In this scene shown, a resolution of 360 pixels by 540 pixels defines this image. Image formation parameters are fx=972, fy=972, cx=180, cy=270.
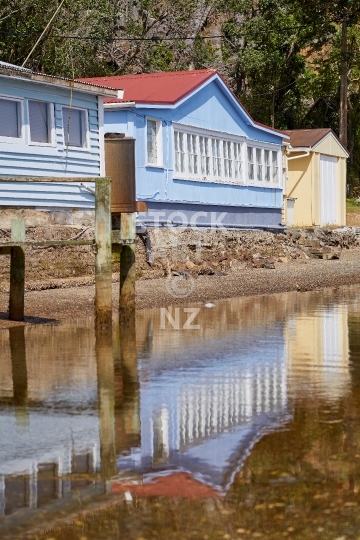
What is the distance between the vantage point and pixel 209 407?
8.93m

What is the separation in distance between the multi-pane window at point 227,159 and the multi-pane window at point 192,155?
69.6 inches

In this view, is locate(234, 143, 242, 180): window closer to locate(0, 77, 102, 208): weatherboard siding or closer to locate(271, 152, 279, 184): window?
locate(271, 152, 279, 184): window

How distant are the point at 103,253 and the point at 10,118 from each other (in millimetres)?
6499

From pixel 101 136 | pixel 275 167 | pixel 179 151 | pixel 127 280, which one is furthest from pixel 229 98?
pixel 127 280

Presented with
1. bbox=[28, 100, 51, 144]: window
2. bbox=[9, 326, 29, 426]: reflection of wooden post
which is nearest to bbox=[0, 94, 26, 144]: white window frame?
bbox=[28, 100, 51, 144]: window

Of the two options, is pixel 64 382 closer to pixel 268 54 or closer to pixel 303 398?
pixel 303 398

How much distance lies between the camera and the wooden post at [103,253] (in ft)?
46.6

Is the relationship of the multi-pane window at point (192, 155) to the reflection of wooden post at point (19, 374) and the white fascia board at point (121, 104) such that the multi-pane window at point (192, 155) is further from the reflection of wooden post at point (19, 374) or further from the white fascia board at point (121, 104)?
the reflection of wooden post at point (19, 374)

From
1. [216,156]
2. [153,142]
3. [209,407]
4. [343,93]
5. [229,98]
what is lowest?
[209,407]

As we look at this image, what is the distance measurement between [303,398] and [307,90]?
3948cm

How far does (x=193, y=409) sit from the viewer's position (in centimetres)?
888

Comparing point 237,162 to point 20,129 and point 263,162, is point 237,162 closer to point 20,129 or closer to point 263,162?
point 263,162

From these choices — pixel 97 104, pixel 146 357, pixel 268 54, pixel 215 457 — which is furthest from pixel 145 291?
pixel 268 54

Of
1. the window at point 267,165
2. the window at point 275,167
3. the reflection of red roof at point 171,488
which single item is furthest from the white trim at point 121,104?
the reflection of red roof at point 171,488
